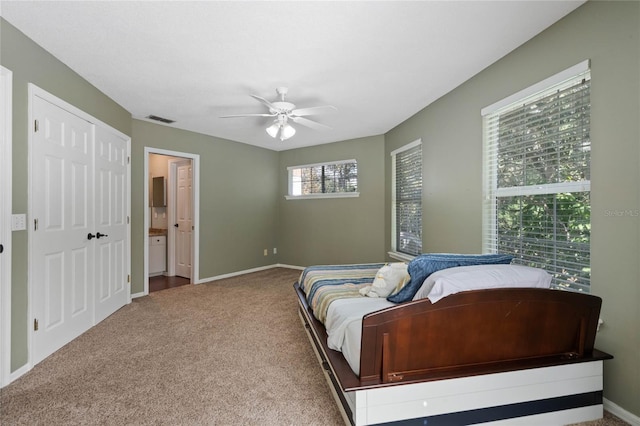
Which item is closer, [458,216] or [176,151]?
[458,216]

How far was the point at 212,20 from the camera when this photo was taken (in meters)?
2.03

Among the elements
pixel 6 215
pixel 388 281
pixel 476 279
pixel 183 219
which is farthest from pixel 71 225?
pixel 476 279

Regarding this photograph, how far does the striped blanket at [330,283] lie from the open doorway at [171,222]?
2.83 meters

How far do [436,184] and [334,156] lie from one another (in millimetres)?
2421

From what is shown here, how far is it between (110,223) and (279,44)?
2767mm

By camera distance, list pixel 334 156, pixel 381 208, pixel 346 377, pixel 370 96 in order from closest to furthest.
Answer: pixel 346 377 < pixel 370 96 < pixel 381 208 < pixel 334 156

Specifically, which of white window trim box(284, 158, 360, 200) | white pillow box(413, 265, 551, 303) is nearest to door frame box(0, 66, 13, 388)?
white pillow box(413, 265, 551, 303)

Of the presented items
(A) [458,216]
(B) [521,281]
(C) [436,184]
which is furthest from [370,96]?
(B) [521,281]

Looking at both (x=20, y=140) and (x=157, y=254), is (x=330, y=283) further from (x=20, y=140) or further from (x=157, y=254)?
(x=157, y=254)

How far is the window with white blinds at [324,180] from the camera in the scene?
5.47m

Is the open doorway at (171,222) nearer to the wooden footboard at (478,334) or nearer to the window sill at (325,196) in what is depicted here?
the window sill at (325,196)

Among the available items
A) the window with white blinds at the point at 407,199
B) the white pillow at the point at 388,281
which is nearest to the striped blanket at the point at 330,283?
the white pillow at the point at 388,281

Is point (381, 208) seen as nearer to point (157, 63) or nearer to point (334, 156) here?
point (334, 156)

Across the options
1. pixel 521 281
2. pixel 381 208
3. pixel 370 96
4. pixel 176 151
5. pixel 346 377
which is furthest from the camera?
pixel 381 208
